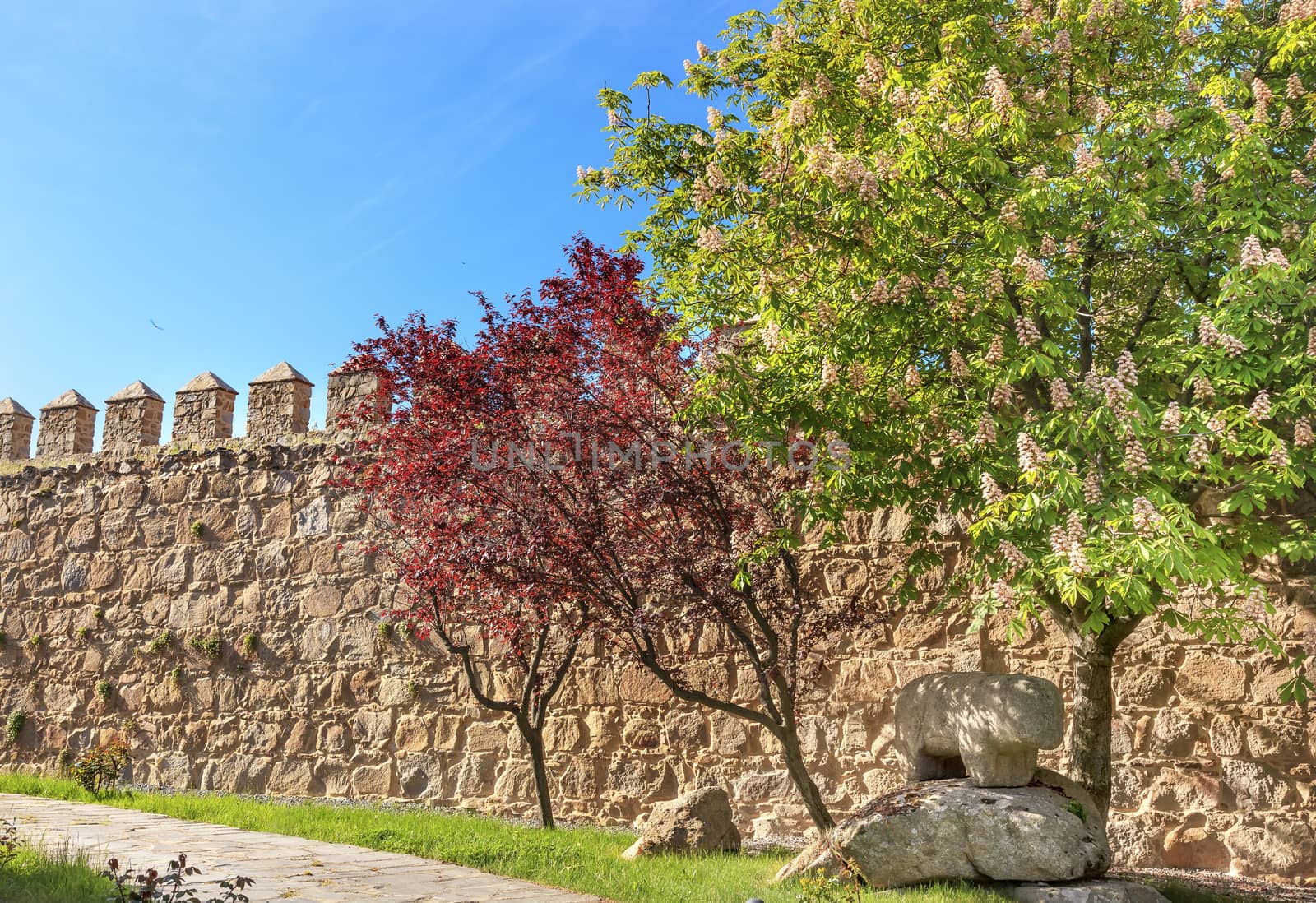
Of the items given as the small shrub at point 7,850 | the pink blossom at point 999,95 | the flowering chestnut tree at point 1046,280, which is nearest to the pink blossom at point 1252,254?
the flowering chestnut tree at point 1046,280

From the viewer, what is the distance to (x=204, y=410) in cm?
1308

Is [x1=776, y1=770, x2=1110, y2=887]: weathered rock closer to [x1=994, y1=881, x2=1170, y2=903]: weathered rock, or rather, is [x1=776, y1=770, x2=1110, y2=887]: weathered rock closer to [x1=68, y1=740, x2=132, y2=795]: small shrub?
[x1=994, y1=881, x2=1170, y2=903]: weathered rock

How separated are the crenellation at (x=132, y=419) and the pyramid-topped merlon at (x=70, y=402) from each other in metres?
0.54

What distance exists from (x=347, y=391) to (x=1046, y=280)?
7.97m

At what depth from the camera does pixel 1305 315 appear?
5.96 metres

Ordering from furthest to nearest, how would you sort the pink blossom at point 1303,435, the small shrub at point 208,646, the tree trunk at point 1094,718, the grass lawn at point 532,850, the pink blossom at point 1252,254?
the small shrub at point 208,646 < the tree trunk at point 1094,718 < the grass lawn at point 532,850 < the pink blossom at point 1303,435 < the pink blossom at point 1252,254

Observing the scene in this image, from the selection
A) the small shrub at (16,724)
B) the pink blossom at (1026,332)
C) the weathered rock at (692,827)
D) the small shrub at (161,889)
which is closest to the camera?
the small shrub at (161,889)

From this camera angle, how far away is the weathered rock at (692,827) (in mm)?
7742

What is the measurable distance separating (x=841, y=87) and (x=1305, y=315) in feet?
10.0

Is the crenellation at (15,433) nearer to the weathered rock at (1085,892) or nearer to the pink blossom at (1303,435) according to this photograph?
the weathered rock at (1085,892)

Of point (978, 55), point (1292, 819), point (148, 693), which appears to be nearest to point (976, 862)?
point (1292, 819)

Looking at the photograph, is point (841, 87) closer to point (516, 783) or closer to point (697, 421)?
point (697, 421)

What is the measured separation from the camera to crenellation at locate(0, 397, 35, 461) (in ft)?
47.6

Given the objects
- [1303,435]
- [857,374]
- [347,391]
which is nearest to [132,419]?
[347,391]
